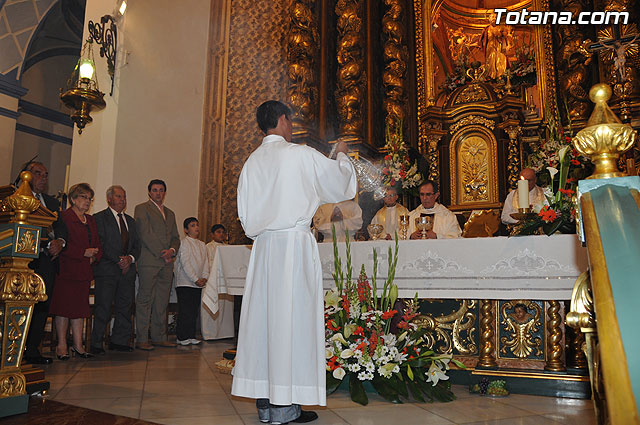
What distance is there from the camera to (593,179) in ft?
4.09

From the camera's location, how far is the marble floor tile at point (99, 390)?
352cm

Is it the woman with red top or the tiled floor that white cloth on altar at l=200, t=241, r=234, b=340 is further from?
the tiled floor

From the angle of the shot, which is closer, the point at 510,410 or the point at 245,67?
the point at 510,410

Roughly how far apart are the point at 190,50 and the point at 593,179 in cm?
853

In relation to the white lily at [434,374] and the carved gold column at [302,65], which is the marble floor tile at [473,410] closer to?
the white lily at [434,374]

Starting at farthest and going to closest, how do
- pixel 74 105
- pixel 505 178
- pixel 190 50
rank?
pixel 190 50, pixel 505 178, pixel 74 105

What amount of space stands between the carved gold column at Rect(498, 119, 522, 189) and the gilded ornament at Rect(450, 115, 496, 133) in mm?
246

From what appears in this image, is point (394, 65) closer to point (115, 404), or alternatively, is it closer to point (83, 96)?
point (83, 96)

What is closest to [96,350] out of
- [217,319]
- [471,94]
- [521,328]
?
[217,319]

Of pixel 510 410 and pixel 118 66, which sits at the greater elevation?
pixel 118 66

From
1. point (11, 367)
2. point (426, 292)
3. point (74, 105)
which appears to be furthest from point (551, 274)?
point (74, 105)

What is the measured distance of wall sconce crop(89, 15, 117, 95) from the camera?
23.8 feet

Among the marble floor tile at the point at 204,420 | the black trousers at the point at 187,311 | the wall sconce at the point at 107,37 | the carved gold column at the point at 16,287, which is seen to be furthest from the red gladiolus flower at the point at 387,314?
the wall sconce at the point at 107,37

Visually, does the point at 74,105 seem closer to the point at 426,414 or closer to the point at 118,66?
the point at 118,66
